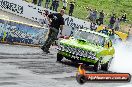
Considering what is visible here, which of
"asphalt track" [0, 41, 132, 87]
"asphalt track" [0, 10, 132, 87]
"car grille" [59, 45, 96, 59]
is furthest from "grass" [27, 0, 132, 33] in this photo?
"asphalt track" [0, 41, 132, 87]

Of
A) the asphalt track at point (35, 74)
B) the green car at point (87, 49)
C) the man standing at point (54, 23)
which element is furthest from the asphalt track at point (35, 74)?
the man standing at point (54, 23)

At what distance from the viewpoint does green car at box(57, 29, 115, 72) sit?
16250 mm

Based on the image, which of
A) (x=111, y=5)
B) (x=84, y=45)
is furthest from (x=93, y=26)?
(x=111, y=5)

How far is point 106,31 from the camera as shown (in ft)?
101

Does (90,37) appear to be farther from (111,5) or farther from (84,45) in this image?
(111,5)

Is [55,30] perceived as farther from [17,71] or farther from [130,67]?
[17,71]

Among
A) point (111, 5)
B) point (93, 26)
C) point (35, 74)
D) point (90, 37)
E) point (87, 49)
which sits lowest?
point (93, 26)

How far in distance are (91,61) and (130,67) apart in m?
3.88

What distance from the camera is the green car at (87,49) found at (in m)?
16.2

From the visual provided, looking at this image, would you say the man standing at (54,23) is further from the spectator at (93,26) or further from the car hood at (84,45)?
the spectator at (93,26)

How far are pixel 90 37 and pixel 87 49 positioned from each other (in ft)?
4.58

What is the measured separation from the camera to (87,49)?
1627cm

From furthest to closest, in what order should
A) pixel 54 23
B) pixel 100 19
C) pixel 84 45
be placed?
pixel 100 19 → pixel 54 23 → pixel 84 45

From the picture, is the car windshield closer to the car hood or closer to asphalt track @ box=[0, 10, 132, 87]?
the car hood
